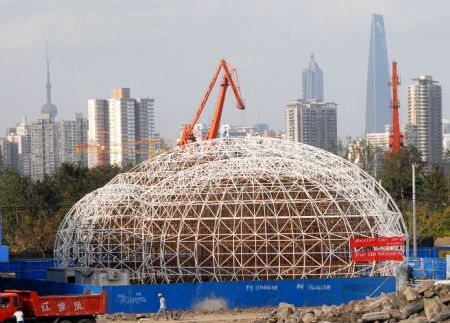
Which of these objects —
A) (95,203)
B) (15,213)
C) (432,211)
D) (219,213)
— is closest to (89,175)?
(15,213)

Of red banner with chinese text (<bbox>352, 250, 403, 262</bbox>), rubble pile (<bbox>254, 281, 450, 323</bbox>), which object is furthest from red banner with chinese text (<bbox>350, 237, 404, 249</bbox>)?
rubble pile (<bbox>254, 281, 450, 323</bbox>)

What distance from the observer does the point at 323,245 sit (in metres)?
54.3

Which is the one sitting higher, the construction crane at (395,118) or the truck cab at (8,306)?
the construction crane at (395,118)

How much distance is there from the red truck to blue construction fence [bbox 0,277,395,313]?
5134mm

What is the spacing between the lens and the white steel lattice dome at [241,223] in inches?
2136

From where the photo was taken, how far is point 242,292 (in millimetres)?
48938

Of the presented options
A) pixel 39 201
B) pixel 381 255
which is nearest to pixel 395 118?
pixel 39 201

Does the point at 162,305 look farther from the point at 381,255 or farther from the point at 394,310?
the point at 394,310

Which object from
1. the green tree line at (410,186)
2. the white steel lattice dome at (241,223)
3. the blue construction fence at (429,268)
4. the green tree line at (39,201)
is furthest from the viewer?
the green tree line at (410,186)

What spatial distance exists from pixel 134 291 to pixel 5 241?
40.5 m

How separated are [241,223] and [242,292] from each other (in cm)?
610

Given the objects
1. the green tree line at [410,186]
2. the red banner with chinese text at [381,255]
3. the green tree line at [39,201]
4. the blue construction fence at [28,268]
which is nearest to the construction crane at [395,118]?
the green tree line at [410,186]

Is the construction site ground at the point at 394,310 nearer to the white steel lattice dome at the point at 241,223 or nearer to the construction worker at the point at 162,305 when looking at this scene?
the construction worker at the point at 162,305

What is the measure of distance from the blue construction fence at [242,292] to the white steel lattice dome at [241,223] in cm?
472
